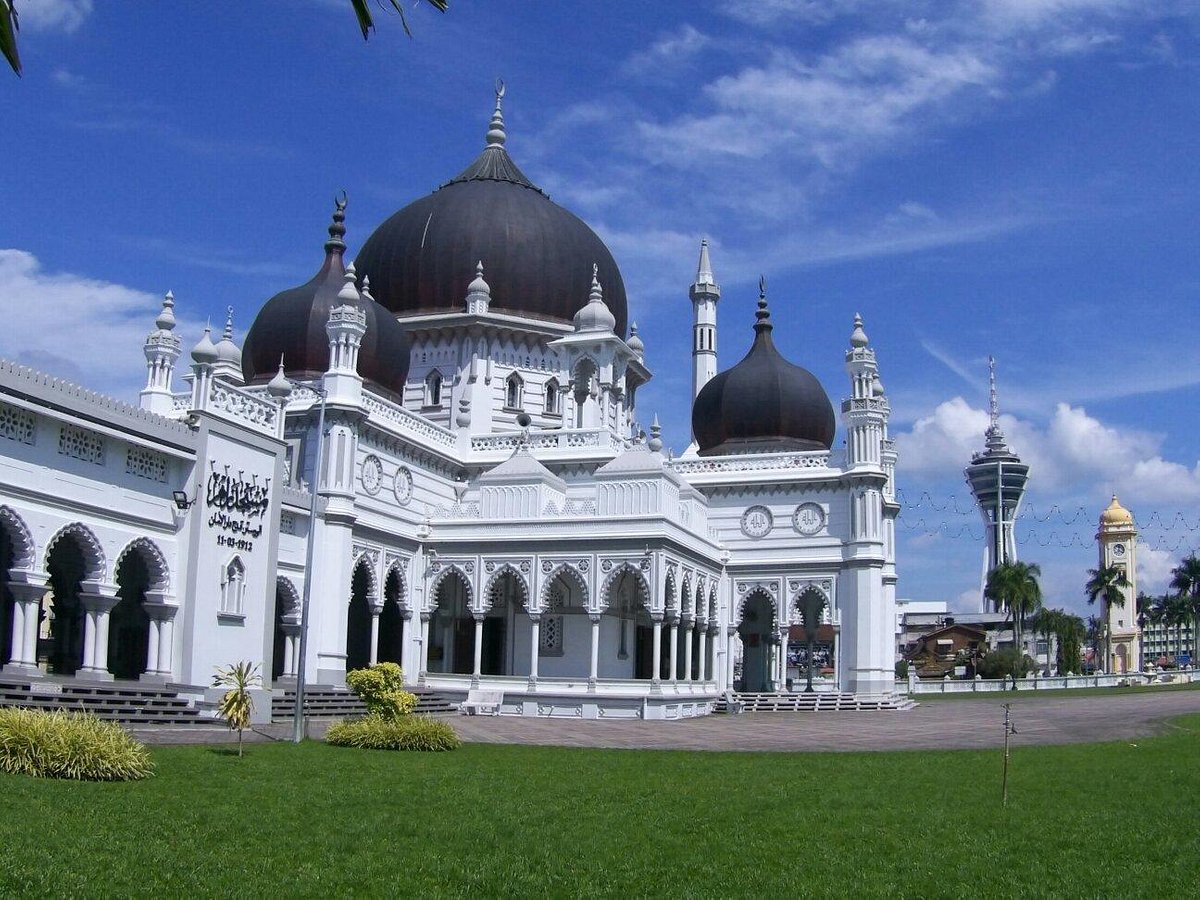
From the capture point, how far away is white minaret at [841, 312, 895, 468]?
43188mm

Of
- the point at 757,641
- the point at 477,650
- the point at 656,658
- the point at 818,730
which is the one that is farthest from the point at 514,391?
the point at 818,730

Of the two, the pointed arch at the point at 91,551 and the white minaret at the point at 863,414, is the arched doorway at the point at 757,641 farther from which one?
the pointed arch at the point at 91,551

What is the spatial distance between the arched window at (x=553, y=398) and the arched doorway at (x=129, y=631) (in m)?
20.1

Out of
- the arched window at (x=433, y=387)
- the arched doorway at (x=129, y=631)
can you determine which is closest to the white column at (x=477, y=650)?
the arched doorway at (x=129, y=631)

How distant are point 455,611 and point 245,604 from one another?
44.0 feet

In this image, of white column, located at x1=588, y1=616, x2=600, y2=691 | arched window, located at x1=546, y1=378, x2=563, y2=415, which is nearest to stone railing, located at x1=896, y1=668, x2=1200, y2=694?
arched window, located at x1=546, y1=378, x2=563, y2=415

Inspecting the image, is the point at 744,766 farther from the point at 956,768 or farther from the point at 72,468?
the point at 72,468

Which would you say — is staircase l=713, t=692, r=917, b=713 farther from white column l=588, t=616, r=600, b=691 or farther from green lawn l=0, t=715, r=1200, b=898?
green lawn l=0, t=715, r=1200, b=898

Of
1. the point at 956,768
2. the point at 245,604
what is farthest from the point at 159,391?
the point at 956,768

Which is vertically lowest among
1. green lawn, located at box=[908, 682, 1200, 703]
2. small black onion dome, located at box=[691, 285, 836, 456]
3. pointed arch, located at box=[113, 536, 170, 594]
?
Result: green lawn, located at box=[908, 682, 1200, 703]

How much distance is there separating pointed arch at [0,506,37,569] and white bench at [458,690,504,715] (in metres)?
14.9

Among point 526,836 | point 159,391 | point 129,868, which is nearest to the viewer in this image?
point 129,868

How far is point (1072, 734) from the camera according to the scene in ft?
88.2

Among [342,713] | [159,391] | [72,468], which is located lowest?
[342,713]
